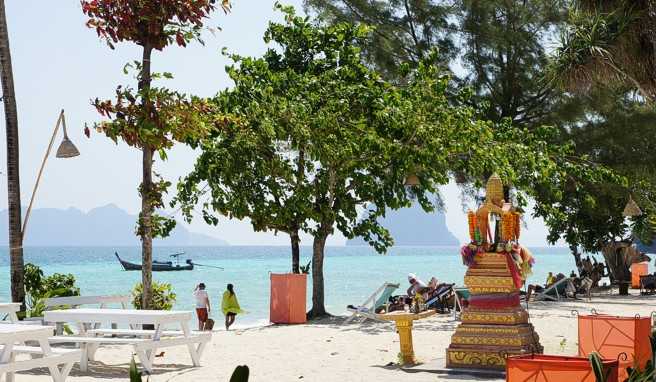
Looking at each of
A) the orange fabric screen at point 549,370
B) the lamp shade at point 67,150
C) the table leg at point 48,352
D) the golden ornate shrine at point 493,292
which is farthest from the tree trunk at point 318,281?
the orange fabric screen at point 549,370

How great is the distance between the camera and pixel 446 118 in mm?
20938

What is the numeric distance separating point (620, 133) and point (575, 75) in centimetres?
1327

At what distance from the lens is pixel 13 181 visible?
51.7 ft

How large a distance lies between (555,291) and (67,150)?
1641cm

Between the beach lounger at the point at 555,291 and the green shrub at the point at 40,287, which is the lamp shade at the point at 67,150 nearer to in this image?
the green shrub at the point at 40,287

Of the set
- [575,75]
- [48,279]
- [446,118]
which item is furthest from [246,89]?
[575,75]

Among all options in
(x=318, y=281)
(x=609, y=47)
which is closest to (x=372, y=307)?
(x=318, y=281)

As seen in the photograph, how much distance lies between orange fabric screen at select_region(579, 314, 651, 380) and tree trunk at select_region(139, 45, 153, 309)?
697 cm

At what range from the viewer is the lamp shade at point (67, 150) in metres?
14.6

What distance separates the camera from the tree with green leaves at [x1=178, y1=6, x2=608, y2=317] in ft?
68.4

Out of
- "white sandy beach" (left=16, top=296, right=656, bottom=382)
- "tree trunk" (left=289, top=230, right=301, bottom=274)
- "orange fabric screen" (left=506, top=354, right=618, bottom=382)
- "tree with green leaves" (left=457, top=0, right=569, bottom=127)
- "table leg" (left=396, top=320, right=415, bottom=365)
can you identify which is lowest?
"white sandy beach" (left=16, top=296, right=656, bottom=382)

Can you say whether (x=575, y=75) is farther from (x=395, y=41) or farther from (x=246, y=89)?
(x=395, y=41)

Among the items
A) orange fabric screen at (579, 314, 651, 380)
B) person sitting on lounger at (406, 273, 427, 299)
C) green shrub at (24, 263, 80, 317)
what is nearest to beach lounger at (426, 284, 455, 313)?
person sitting on lounger at (406, 273, 427, 299)

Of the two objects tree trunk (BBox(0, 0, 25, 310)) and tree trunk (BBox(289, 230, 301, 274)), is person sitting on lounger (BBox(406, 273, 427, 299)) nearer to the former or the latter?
tree trunk (BBox(289, 230, 301, 274))
